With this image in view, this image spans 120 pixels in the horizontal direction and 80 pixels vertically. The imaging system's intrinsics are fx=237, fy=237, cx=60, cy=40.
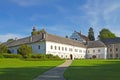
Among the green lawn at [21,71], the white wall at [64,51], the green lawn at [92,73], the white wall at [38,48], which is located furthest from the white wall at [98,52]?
the green lawn at [92,73]

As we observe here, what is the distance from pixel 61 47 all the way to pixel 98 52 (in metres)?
19.9

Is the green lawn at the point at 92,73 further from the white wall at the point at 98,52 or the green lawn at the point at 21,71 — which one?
the white wall at the point at 98,52

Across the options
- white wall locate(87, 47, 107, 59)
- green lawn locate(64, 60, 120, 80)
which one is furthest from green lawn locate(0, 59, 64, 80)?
white wall locate(87, 47, 107, 59)

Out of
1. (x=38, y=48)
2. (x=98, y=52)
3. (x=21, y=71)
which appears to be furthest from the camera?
(x=98, y=52)

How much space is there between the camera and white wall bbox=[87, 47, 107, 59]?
89438 millimetres

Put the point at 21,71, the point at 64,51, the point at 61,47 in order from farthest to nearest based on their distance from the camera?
the point at 64,51 < the point at 61,47 < the point at 21,71

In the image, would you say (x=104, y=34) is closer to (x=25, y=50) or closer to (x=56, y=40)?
(x=56, y=40)

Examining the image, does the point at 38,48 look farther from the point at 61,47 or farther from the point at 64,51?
the point at 64,51

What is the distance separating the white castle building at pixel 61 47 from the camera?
71.1 m

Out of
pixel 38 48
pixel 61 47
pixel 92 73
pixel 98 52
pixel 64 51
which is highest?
pixel 61 47

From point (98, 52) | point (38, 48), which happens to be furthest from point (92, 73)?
point (98, 52)

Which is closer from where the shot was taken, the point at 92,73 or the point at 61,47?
the point at 92,73

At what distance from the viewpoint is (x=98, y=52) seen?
296 ft

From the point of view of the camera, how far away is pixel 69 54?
81312 millimetres
